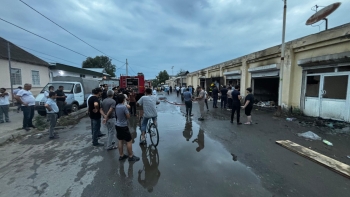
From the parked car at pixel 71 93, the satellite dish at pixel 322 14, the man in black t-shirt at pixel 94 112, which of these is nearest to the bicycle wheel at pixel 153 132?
the man in black t-shirt at pixel 94 112

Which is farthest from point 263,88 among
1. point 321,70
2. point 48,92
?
point 48,92

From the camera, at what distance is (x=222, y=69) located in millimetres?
18531

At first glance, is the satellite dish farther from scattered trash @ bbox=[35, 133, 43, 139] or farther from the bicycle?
scattered trash @ bbox=[35, 133, 43, 139]

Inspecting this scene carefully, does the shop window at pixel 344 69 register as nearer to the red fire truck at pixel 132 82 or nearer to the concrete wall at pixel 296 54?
the concrete wall at pixel 296 54

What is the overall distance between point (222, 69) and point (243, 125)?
12130 millimetres

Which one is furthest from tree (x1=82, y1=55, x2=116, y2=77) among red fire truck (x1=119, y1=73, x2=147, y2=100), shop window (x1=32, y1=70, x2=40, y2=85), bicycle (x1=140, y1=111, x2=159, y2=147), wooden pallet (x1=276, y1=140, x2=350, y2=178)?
wooden pallet (x1=276, y1=140, x2=350, y2=178)

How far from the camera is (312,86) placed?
8.43 m

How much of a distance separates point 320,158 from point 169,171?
3648mm

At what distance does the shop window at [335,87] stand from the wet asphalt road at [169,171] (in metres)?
4.60

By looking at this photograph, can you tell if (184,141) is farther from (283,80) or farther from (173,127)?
(283,80)

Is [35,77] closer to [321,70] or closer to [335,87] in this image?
[321,70]

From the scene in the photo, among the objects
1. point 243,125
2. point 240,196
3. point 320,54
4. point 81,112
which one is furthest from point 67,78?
point 320,54

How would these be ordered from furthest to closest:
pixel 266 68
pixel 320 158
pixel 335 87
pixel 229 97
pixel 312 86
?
pixel 229 97 → pixel 266 68 → pixel 312 86 → pixel 335 87 → pixel 320 158

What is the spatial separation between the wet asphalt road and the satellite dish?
7104mm
